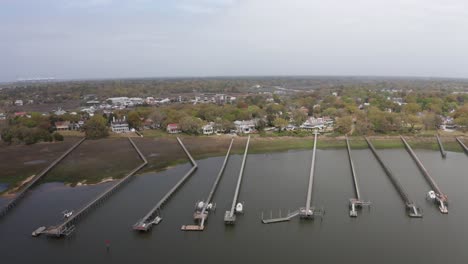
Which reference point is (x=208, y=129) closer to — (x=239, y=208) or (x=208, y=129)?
(x=208, y=129)

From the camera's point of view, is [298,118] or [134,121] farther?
[134,121]

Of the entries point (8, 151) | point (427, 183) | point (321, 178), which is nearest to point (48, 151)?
point (8, 151)

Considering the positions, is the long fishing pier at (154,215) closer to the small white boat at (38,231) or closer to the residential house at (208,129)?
the small white boat at (38,231)

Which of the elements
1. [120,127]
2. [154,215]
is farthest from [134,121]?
[154,215]

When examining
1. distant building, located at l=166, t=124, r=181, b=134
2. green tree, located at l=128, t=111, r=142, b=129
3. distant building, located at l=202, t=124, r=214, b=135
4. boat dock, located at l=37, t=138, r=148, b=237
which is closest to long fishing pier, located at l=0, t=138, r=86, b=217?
boat dock, located at l=37, t=138, r=148, b=237

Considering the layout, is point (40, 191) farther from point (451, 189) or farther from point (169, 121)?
point (451, 189)

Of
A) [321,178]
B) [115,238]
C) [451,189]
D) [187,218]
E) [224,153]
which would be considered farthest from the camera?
[224,153]

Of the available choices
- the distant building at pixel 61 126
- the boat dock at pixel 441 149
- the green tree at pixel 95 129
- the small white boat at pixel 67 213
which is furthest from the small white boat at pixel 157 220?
the distant building at pixel 61 126
